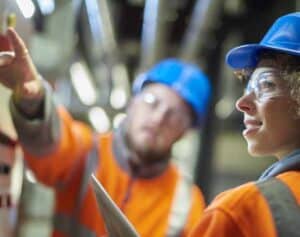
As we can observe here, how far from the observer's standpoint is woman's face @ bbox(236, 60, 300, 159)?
0.71 m

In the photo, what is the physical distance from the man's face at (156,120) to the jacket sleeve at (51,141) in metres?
0.08

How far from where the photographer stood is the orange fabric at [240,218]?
2.09ft

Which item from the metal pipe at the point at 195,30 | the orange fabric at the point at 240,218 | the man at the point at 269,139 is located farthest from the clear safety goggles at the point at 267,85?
the metal pipe at the point at 195,30

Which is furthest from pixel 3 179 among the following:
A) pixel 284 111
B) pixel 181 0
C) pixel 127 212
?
pixel 181 0

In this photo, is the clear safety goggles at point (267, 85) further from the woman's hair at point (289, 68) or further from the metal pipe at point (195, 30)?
the metal pipe at point (195, 30)

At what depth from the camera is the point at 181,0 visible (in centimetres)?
139

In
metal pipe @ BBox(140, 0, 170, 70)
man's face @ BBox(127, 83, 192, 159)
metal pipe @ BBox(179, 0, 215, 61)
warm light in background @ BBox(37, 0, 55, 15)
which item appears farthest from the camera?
metal pipe @ BBox(179, 0, 215, 61)

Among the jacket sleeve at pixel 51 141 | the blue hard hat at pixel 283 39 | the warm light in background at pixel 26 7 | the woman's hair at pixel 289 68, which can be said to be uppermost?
the warm light in background at pixel 26 7

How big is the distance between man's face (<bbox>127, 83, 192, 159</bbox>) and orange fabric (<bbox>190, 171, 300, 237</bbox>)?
338 mm

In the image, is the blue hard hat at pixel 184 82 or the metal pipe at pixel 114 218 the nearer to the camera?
the metal pipe at pixel 114 218

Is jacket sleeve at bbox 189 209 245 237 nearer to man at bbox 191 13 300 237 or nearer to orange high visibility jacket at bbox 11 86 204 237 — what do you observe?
man at bbox 191 13 300 237

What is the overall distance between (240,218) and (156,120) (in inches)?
15.1

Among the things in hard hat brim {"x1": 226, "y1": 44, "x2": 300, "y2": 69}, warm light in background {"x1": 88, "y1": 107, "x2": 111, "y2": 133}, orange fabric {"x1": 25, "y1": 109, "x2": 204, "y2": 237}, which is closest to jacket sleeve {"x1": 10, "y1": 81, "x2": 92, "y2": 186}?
orange fabric {"x1": 25, "y1": 109, "x2": 204, "y2": 237}

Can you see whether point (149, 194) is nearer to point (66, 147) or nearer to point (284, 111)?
point (66, 147)
